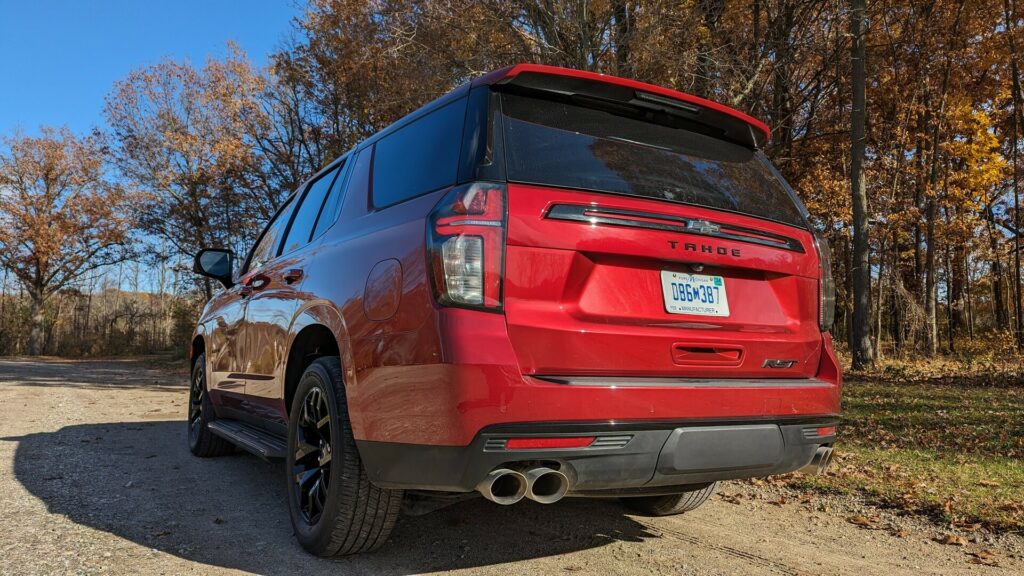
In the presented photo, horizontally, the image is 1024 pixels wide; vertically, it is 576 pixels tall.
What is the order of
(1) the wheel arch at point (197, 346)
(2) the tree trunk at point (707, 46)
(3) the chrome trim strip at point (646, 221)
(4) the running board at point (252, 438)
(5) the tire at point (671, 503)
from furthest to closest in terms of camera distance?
(2) the tree trunk at point (707, 46), (1) the wheel arch at point (197, 346), (5) the tire at point (671, 503), (4) the running board at point (252, 438), (3) the chrome trim strip at point (646, 221)

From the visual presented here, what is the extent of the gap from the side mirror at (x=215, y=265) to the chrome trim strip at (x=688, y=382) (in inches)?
152

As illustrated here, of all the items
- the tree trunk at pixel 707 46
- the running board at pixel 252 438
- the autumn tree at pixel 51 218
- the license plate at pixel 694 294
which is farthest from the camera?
the autumn tree at pixel 51 218

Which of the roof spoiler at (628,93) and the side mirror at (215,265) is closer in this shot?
the roof spoiler at (628,93)

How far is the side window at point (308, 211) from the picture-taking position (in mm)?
3980

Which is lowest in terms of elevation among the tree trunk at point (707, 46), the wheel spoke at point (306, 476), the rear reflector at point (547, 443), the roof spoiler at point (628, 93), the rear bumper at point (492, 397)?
the wheel spoke at point (306, 476)

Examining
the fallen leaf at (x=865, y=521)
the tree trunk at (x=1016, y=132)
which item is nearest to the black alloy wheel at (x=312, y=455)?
the fallen leaf at (x=865, y=521)

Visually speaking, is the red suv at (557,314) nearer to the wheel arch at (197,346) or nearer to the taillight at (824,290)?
the taillight at (824,290)

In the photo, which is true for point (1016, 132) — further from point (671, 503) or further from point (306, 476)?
point (306, 476)

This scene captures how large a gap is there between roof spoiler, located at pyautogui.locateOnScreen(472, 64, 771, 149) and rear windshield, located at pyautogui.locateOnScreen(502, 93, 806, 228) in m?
0.05

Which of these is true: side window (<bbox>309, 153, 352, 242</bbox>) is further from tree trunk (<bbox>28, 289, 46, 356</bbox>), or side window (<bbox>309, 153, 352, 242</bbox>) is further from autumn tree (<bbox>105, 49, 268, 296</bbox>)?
tree trunk (<bbox>28, 289, 46, 356</bbox>)

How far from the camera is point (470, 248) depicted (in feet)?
7.68

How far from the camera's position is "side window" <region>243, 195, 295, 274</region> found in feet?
15.3

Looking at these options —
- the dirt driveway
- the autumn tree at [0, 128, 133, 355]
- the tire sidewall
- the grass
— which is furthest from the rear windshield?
the autumn tree at [0, 128, 133, 355]

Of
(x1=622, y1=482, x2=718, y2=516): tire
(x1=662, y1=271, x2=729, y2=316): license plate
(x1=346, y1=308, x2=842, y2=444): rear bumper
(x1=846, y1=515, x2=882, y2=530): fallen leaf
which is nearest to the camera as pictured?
(x1=346, y1=308, x2=842, y2=444): rear bumper
